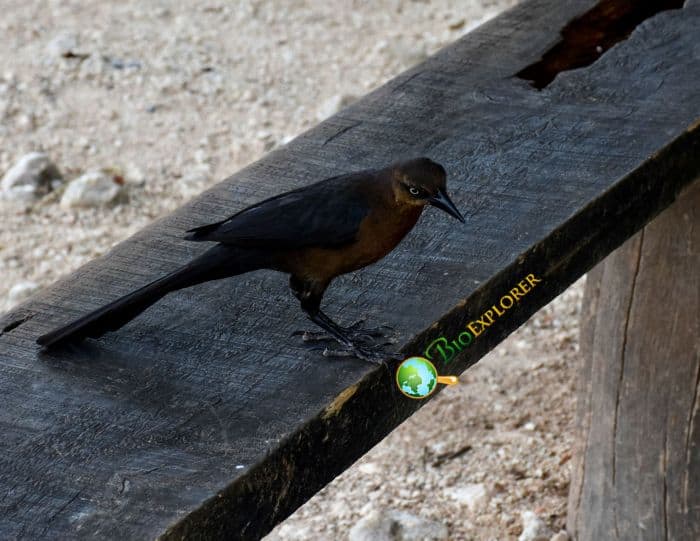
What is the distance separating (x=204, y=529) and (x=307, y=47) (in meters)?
4.32

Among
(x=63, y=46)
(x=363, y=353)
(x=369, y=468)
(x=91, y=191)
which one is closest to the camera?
(x=363, y=353)

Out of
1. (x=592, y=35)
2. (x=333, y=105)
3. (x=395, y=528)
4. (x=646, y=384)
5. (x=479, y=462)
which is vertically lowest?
(x=479, y=462)

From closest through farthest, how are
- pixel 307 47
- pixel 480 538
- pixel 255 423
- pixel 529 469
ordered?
pixel 255 423, pixel 480 538, pixel 529 469, pixel 307 47

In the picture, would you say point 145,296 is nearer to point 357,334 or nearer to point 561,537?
point 357,334

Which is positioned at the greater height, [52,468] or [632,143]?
[52,468]

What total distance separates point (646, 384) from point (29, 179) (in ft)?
8.94

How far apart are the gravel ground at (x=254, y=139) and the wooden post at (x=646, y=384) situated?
0.39 meters

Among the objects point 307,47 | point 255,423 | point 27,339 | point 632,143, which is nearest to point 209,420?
point 255,423

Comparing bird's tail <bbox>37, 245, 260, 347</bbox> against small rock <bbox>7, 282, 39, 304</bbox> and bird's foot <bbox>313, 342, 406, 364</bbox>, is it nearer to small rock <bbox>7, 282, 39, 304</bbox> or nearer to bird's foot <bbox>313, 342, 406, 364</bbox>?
bird's foot <bbox>313, 342, 406, 364</bbox>

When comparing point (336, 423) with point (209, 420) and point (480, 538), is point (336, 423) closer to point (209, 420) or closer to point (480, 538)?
point (209, 420)

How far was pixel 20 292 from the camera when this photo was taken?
4.10 m

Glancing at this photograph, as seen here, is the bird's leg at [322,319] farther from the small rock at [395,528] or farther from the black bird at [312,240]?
the small rock at [395,528]

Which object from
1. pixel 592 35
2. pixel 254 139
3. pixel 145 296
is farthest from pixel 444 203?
pixel 254 139

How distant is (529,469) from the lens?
11.8ft
